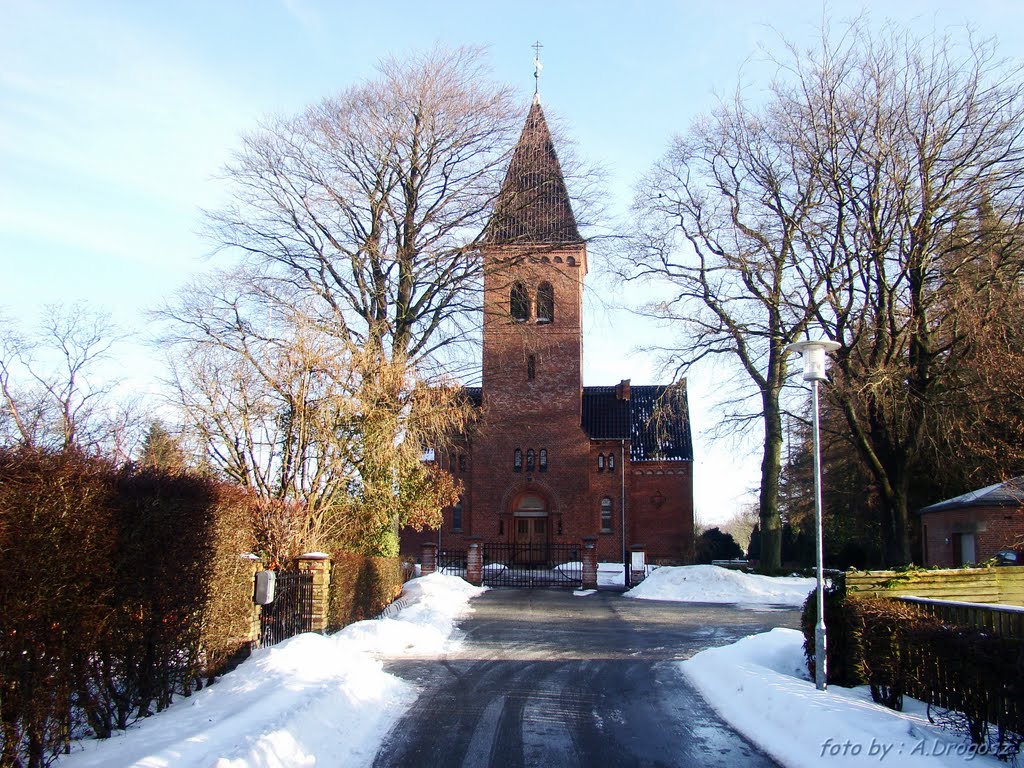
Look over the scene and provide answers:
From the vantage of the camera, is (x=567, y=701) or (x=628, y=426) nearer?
(x=567, y=701)

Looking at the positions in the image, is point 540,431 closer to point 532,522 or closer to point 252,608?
point 532,522

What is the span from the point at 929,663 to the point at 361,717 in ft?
19.5

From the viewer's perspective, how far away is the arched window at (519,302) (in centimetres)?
2614

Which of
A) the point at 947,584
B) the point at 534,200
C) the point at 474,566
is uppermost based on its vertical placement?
the point at 534,200

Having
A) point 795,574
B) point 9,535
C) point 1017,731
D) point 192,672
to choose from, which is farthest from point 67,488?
point 795,574

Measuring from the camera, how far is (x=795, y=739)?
822 cm

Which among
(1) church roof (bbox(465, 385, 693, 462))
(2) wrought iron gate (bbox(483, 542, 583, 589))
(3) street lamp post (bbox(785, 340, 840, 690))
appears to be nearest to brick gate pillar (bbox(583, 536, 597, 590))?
(2) wrought iron gate (bbox(483, 542, 583, 589))

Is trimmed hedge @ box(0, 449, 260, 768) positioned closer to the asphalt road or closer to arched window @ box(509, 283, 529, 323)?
the asphalt road

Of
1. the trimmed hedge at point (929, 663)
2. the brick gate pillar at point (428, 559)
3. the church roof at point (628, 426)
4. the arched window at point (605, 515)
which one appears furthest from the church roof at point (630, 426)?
the trimmed hedge at point (929, 663)

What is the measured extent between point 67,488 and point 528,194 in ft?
68.4

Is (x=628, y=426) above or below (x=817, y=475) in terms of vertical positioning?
above

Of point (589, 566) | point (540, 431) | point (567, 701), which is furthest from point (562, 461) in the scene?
point (567, 701)

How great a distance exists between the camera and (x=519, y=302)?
1100 inches

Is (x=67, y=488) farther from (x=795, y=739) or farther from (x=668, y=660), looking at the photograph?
(x=668, y=660)
